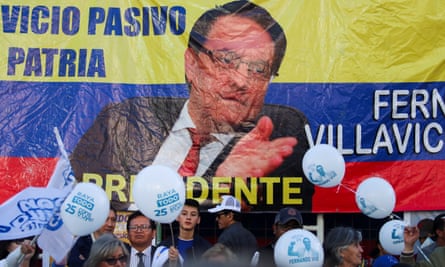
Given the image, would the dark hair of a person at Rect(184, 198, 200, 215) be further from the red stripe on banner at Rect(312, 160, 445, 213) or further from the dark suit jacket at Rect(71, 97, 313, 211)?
the red stripe on banner at Rect(312, 160, 445, 213)

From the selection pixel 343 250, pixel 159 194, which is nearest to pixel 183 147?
pixel 159 194

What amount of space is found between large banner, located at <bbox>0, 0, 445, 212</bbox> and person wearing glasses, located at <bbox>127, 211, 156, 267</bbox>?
2.33 ft

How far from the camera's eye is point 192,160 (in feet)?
23.7

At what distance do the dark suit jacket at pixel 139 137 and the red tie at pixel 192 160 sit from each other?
0.43 feet

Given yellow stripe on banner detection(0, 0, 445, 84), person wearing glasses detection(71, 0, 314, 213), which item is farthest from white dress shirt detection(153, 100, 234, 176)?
yellow stripe on banner detection(0, 0, 445, 84)

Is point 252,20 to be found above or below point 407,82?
above

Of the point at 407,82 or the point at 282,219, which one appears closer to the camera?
the point at 282,219

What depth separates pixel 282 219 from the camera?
6.23 m

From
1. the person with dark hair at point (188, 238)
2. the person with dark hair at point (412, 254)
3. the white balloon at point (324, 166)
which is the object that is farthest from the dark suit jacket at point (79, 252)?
the person with dark hair at point (412, 254)

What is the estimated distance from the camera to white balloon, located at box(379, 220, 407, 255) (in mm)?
6164

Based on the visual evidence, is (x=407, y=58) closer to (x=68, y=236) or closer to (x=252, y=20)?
(x=252, y=20)

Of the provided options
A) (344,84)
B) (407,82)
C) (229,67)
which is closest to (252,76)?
(229,67)

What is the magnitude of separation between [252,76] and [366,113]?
1064 mm

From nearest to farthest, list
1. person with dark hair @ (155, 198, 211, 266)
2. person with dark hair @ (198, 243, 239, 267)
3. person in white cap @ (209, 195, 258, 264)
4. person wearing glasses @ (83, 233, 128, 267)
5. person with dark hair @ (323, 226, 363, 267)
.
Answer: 1. person with dark hair @ (198, 243, 239, 267)
2. person wearing glasses @ (83, 233, 128, 267)
3. person with dark hair @ (323, 226, 363, 267)
4. person in white cap @ (209, 195, 258, 264)
5. person with dark hair @ (155, 198, 211, 266)
